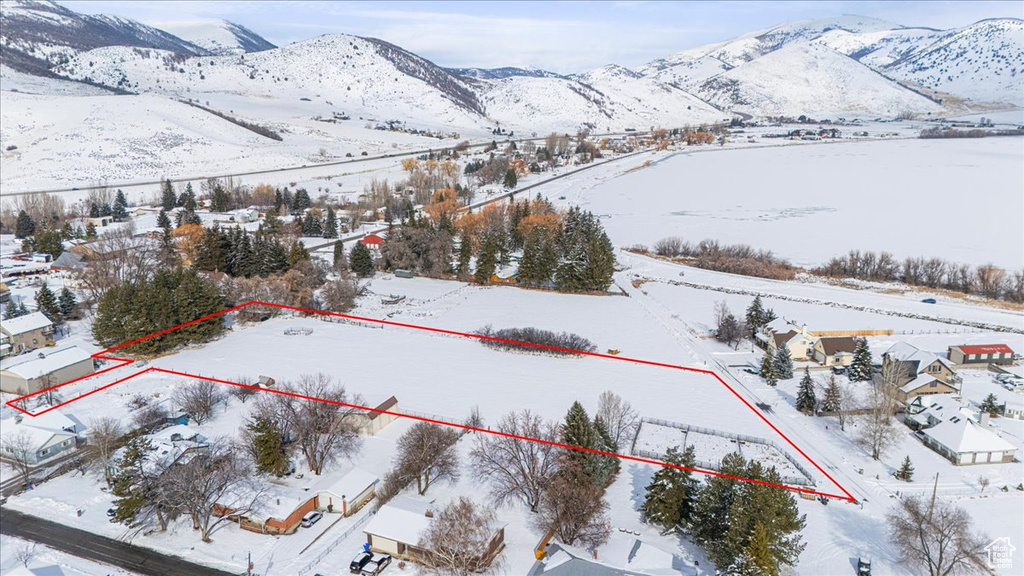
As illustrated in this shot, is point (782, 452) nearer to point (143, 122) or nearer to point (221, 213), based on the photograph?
point (221, 213)

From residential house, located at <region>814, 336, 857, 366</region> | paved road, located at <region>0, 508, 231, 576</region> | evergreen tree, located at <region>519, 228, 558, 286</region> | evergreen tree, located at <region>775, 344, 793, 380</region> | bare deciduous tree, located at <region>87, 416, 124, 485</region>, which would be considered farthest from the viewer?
evergreen tree, located at <region>519, 228, 558, 286</region>

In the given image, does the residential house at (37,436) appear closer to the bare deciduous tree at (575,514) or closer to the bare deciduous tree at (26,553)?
the bare deciduous tree at (26,553)

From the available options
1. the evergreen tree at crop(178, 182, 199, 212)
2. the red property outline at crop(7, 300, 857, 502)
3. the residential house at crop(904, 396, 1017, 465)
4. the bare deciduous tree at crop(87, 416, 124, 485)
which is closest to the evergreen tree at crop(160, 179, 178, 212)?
the evergreen tree at crop(178, 182, 199, 212)

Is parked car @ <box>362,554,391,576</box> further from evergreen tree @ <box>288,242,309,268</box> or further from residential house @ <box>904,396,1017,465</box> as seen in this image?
evergreen tree @ <box>288,242,309,268</box>

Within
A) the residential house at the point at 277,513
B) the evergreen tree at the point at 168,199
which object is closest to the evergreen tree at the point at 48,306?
the residential house at the point at 277,513

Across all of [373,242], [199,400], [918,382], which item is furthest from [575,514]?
[373,242]

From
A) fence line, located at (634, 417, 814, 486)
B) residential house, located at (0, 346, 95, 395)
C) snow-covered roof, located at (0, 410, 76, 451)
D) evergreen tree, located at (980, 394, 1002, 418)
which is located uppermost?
residential house, located at (0, 346, 95, 395)

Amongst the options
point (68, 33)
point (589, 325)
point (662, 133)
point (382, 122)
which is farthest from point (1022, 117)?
point (68, 33)

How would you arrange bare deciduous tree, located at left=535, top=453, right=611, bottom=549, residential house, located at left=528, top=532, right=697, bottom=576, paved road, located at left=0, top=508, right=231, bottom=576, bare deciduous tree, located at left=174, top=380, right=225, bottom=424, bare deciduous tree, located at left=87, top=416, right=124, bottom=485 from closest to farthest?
1. residential house, located at left=528, top=532, right=697, bottom=576
2. paved road, located at left=0, top=508, right=231, bottom=576
3. bare deciduous tree, located at left=535, top=453, right=611, bottom=549
4. bare deciduous tree, located at left=87, top=416, right=124, bottom=485
5. bare deciduous tree, located at left=174, top=380, right=225, bottom=424
